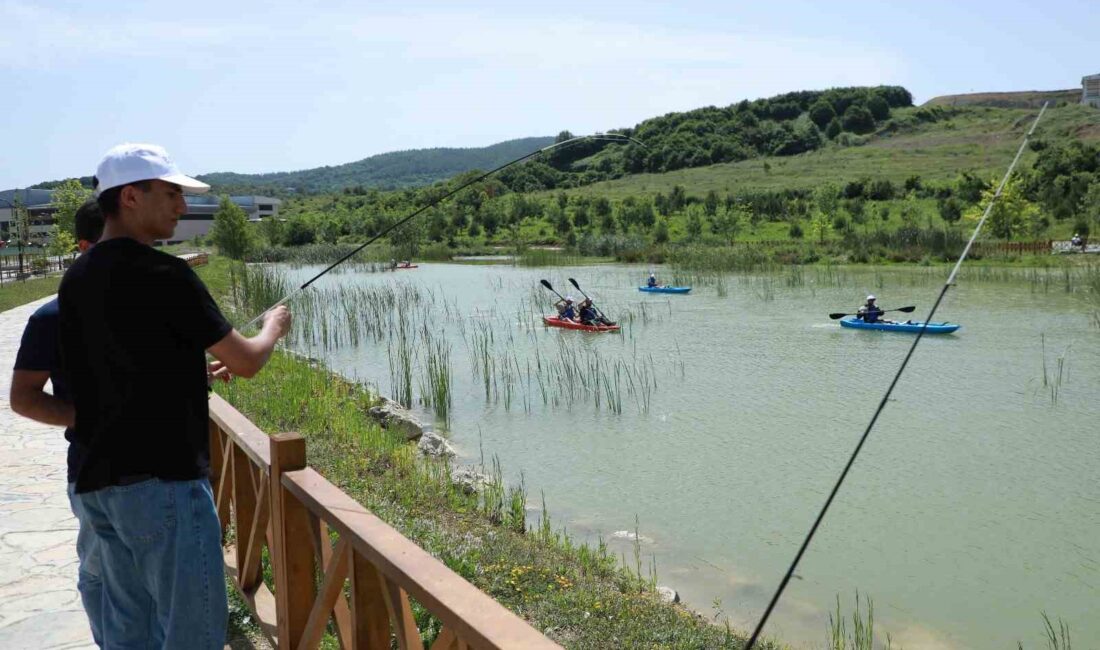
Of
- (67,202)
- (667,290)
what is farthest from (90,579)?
(67,202)

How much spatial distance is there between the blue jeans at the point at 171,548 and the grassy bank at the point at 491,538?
1.90m

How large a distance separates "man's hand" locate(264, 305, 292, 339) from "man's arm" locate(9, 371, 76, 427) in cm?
69

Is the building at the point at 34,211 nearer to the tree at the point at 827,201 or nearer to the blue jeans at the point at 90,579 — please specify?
the tree at the point at 827,201

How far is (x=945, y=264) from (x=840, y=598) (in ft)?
98.0

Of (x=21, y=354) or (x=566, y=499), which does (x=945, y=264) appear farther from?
(x=21, y=354)

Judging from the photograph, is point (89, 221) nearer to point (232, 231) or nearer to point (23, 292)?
point (23, 292)

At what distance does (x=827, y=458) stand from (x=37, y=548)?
7.32 meters

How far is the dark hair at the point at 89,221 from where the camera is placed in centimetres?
318

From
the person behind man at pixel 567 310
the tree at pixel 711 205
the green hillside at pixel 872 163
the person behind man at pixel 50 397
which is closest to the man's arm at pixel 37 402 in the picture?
the person behind man at pixel 50 397

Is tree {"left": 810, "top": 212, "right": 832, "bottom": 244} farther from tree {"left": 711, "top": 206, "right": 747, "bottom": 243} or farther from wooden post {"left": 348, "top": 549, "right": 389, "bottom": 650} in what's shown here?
wooden post {"left": 348, "top": 549, "right": 389, "bottom": 650}

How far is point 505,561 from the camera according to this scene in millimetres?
5309

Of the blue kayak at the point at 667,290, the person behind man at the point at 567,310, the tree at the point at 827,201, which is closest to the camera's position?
the person behind man at the point at 567,310

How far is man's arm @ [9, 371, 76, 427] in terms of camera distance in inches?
115

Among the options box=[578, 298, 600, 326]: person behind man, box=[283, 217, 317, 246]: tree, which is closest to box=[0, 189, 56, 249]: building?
box=[283, 217, 317, 246]: tree
